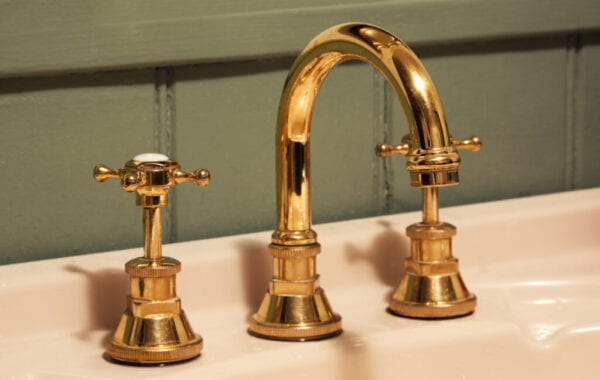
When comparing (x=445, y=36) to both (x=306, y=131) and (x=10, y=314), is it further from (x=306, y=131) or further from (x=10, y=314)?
(x=10, y=314)

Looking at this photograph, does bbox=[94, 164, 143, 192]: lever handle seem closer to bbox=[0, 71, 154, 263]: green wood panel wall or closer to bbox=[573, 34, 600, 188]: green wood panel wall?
bbox=[0, 71, 154, 263]: green wood panel wall

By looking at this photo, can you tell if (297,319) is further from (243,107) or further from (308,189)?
(243,107)

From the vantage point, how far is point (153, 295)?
25.2 inches

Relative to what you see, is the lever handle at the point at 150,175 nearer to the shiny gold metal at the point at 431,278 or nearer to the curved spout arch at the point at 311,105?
the curved spout arch at the point at 311,105

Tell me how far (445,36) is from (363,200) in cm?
15

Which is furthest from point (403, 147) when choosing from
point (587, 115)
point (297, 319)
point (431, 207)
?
point (587, 115)

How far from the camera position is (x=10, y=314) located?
674 millimetres

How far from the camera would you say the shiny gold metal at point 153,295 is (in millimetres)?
633

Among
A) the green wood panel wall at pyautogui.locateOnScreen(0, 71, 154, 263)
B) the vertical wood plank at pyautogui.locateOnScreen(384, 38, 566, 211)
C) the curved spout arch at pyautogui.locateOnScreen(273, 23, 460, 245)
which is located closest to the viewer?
the curved spout arch at pyautogui.locateOnScreen(273, 23, 460, 245)

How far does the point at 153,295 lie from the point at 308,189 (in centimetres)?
12

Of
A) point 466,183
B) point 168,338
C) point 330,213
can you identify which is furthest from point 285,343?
point 466,183

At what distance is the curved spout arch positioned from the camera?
0.60 meters

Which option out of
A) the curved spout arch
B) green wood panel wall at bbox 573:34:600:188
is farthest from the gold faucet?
green wood panel wall at bbox 573:34:600:188

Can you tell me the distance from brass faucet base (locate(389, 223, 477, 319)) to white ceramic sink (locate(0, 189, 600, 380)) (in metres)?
0.01
